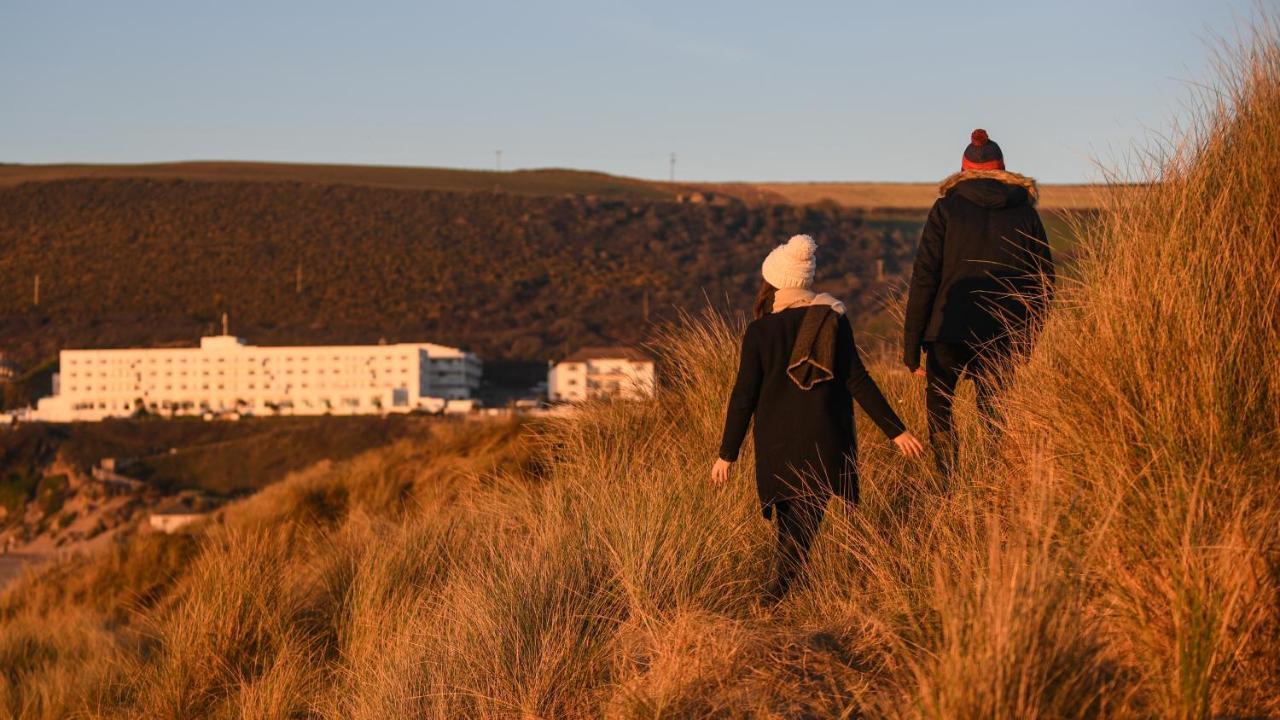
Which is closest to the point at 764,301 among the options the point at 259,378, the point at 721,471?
the point at 721,471

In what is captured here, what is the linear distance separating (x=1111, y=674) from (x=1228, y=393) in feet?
4.00

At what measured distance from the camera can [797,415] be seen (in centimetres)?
542

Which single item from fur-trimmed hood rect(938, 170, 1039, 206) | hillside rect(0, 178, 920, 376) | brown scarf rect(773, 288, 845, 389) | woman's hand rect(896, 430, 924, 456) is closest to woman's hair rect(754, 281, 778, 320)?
brown scarf rect(773, 288, 845, 389)

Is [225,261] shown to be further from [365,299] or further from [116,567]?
[116,567]

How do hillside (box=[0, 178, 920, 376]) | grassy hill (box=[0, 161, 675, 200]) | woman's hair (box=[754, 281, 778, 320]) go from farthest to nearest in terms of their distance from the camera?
grassy hill (box=[0, 161, 675, 200]) → hillside (box=[0, 178, 920, 376]) → woman's hair (box=[754, 281, 778, 320])

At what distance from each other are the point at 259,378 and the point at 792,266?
256 ft

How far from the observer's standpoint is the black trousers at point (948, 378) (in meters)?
6.29

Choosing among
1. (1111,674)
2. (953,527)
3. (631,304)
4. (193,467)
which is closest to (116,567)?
(953,527)

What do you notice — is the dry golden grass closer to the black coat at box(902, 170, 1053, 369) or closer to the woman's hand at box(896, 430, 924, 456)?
the woman's hand at box(896, 430, 924, 456)

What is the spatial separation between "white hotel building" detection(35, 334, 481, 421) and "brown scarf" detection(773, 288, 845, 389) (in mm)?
71309

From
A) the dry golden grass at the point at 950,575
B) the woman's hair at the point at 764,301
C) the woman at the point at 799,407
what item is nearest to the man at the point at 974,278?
the dry golden grass at the point at 950,575

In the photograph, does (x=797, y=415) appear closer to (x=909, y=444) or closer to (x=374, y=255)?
(x=909, y=444)

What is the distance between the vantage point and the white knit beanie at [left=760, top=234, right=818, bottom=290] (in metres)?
5.56

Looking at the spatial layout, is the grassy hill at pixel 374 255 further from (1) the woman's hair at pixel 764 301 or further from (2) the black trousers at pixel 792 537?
(2) the black trousers at pixel 792 537
